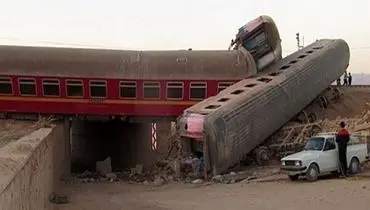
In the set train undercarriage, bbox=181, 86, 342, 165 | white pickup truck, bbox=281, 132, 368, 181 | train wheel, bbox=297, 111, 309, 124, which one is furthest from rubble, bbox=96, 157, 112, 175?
white pickup truck, bbox=281, 132, 368, 181

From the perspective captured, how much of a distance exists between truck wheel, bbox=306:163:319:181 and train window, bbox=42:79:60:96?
12.7 metres

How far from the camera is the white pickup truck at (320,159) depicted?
1761cm

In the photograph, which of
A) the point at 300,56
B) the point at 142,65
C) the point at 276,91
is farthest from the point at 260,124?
the point at 300,56

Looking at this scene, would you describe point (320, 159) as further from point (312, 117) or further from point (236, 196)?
point (312, 117)

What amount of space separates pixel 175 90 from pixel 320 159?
9.94 m

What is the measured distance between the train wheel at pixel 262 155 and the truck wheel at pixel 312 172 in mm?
5083

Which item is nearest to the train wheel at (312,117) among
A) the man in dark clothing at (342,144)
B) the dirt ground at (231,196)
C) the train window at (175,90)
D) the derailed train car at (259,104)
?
the derailed train car at (259,104)

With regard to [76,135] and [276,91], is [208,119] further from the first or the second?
[76,135]

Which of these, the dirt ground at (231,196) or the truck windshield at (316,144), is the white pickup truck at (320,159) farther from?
the dirt ground at (231,196)

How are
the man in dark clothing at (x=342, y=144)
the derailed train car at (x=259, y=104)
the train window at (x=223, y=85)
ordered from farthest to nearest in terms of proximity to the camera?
the train window at (x=223, y=85) < the derailed train car at (x=259, y=104) < the man in dark clothing at (x=342, y=144)

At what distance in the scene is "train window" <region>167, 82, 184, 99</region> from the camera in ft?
86.5

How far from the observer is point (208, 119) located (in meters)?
20.4

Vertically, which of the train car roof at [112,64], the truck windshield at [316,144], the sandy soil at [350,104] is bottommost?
the truck windshield at [316,144]

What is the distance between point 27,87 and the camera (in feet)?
86.1
